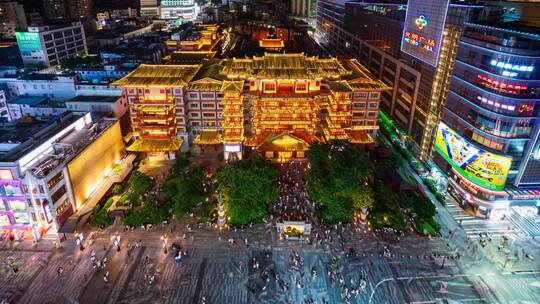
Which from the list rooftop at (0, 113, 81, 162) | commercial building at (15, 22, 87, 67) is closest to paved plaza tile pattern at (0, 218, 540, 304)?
rooftop at (0, 113, 81, 162)

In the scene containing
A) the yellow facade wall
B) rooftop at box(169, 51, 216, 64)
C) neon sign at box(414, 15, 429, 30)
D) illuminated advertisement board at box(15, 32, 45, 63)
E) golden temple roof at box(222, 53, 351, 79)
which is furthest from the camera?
illuminated advertisement board at box(15, 32, 45, 63)

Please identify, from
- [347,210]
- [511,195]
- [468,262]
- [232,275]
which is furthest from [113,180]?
[511,195]

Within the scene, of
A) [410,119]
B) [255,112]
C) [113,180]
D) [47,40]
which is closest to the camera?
[113,180]

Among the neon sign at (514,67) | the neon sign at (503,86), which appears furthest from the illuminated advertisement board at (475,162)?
the neon sign at (514,67)

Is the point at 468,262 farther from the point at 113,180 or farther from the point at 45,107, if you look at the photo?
the point at 45,107

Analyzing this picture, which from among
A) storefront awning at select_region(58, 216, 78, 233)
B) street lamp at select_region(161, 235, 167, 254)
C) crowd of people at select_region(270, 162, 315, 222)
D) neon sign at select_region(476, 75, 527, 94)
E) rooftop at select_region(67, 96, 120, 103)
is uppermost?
neon sign at select_region(476, 75, 527, 94)

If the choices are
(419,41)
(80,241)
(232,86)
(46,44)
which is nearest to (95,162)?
(80,241)

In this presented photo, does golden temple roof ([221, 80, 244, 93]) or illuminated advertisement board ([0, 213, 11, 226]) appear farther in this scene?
golden temple roof ([221, 80, 244, 93])

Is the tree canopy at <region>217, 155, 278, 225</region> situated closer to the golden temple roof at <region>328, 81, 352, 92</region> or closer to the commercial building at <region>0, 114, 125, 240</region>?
the commercial building at <region>0, 114, 125, 240</region>
